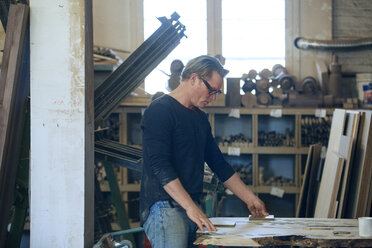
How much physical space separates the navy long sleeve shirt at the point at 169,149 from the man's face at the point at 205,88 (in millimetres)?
73

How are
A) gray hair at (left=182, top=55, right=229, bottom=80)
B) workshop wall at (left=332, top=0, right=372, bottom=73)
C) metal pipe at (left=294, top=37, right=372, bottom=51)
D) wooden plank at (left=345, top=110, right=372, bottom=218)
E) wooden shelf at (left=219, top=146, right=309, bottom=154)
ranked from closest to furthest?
1. gray hair at (left=182, top=55, right=229, bottom=80)
2. wooden plank at (left=345, top=110, right=372, bottom=218)
3. wooden shelf at (left=219, top=146, right=309, bottom=154)
4. metal pipe at (left=294, top=37, right=372, bottom=51)
5. workshop wall at (left=332, top=0, right=372, bottom=73)

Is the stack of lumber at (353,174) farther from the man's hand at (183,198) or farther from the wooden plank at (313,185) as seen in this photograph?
the man's hand at (183,198)

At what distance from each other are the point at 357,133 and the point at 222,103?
7.47 ft

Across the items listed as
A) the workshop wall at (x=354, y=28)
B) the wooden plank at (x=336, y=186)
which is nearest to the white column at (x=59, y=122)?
the wooden plank at (x=336, y=186)

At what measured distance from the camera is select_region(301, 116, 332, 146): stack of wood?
5.79 meters

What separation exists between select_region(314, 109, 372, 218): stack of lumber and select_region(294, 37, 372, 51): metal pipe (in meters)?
2.24

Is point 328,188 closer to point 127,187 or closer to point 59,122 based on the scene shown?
point 59,122

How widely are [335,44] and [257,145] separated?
165cm

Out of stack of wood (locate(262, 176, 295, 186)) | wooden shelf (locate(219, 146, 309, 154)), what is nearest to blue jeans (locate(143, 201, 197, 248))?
wooden shelf (locate(219, 146, 309, 154))

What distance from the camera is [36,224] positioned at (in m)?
2.90

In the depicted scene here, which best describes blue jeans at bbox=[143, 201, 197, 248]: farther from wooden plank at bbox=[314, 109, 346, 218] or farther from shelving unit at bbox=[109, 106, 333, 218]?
shelving unit at bbox=[109, 106, 333, 218]

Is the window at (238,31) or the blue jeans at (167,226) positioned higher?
the window at (238,31)

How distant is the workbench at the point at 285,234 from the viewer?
7.95ft

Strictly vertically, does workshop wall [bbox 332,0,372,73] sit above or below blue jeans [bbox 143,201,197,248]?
above
